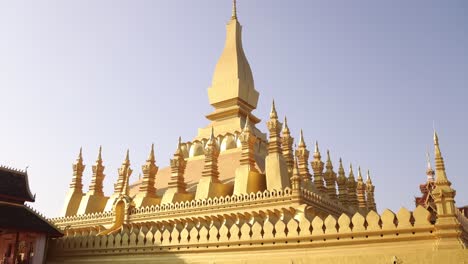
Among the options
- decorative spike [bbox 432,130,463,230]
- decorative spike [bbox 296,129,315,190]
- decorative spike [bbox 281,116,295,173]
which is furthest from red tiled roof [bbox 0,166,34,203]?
decorative spike [bbox 432,130,463,230]

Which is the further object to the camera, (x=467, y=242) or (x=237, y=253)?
(x=237, y=253)

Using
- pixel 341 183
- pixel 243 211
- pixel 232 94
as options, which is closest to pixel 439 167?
pixel 243 211

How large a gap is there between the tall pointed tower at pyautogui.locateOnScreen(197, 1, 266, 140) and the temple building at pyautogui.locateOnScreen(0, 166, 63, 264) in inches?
464

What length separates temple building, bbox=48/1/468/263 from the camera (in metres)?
11.4

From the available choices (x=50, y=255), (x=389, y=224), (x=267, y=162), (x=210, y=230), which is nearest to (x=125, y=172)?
(x=50, y=255)

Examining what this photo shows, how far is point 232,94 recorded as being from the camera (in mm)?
29141

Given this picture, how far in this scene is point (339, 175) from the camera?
80.3ft

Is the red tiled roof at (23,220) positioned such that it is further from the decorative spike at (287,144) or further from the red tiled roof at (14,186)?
the decorative spike at (287,144)

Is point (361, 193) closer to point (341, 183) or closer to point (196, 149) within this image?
point (341, 183)

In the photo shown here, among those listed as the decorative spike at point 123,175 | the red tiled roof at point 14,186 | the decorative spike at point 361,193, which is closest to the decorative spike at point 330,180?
the decorative spike at point 361,193

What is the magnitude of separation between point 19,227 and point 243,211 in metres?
8.03

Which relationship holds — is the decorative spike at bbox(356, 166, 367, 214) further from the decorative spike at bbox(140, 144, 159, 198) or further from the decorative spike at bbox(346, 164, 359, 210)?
the decorative spike at bbox(140, 144, 159, 198)

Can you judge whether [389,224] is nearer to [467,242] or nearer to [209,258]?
→ [467,242]

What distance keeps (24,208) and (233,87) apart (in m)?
15.4
